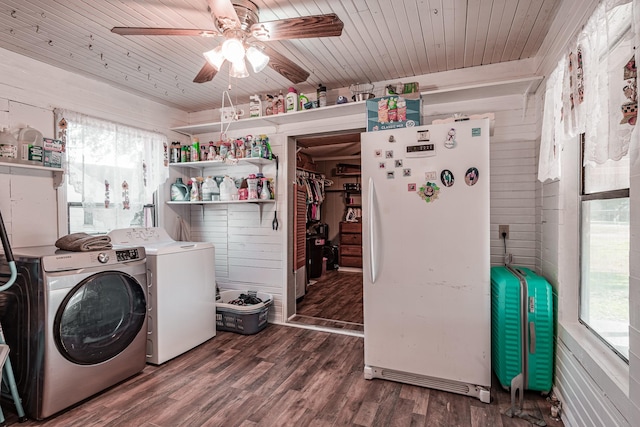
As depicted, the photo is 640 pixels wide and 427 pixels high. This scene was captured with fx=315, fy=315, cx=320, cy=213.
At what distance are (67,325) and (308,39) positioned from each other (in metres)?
2.42

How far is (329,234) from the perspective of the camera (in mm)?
6730

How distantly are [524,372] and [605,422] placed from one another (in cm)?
75

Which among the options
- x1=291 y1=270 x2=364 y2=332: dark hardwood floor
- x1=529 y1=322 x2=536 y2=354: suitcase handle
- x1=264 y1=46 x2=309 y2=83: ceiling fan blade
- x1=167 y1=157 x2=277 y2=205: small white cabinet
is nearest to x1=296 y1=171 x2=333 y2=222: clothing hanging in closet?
x1=291 y1=270 x2=364 y2=332: dark hardwood floor

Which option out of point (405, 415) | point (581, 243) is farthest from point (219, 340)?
point (581, 243)

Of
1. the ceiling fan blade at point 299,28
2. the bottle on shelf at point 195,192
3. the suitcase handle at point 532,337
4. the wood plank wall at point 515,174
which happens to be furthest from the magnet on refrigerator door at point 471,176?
the bottle on shelf at point 195,192

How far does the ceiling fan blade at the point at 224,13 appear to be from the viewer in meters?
1.42

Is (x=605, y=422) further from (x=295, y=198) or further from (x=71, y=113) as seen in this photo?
(x=71, y=113)

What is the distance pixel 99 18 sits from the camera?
1987 millimetres

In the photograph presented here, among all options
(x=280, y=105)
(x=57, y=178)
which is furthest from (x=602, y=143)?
(x=57, y=178)

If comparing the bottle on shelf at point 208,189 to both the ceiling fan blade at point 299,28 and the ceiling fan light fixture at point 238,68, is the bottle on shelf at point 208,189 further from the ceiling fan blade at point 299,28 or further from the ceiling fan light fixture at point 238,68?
the ceiling fan blade at point 299,28

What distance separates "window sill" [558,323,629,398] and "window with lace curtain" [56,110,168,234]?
3.65m

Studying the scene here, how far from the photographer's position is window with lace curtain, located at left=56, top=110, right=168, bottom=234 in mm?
2756

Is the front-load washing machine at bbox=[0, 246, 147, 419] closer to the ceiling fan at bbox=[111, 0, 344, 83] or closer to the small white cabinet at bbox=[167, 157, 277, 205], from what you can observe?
the small white cabinet at bbox=[167, 157, 277, 205]

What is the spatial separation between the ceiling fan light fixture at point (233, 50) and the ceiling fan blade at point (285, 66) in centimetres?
19
